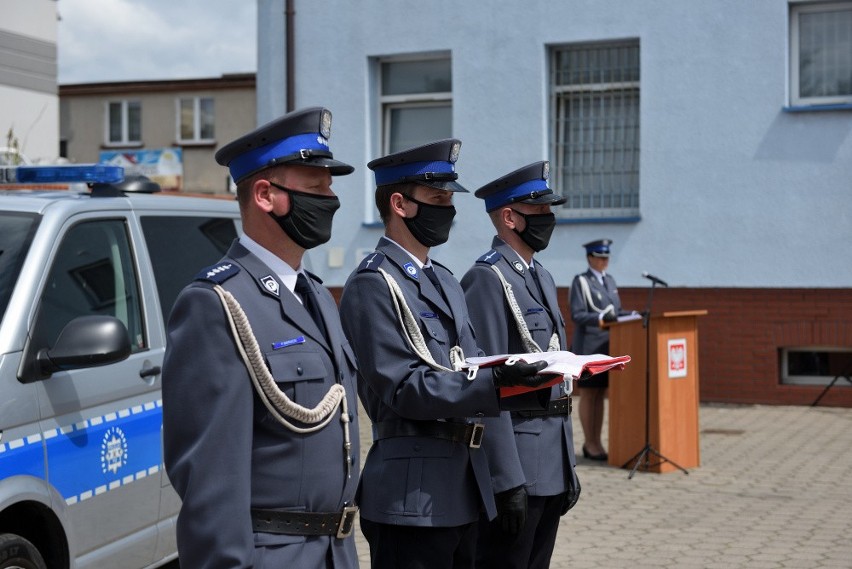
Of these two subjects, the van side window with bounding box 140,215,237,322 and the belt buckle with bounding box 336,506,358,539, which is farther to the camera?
the van side window with bounding box 140,215,237,322

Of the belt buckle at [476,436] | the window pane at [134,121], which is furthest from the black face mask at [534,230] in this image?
the window pane at [134,121]

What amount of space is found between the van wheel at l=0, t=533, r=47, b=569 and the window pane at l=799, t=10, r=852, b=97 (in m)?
11.7

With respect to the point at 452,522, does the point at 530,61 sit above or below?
above

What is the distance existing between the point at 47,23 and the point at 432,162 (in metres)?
21.4

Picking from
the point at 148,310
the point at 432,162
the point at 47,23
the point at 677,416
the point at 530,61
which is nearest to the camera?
the point at 432,162

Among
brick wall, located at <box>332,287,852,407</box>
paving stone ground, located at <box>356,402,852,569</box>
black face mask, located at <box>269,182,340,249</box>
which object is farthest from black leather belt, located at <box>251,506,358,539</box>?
brick wall, located at <box>332,287,852,407</box>

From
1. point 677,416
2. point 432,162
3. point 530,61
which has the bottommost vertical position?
point 677,416

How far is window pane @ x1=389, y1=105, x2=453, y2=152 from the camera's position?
16.2 m

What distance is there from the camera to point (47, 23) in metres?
24.1

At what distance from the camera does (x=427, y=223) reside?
4531mm

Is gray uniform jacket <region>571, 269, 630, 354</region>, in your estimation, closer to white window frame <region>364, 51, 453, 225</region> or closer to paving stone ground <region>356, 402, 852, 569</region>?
paving stone ground <region>356, 402, 852, 569</region>

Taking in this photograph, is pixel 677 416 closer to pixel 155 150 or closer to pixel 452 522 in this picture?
pixel 452 522

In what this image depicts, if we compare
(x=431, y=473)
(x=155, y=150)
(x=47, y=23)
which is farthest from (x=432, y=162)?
(x=155, y=150)

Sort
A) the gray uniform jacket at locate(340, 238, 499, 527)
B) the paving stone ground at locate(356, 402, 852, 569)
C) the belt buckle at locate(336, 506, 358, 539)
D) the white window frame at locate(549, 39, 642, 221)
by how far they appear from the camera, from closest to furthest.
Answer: the belt buckle at locate(336, 506, 358, 539) → the gray uniform jacket at locate(340, 238, 499, 527) → the paving stone ground at locate(356, 402, 852, 569) → the white window frame at locate(549, 39, 642, 221)
